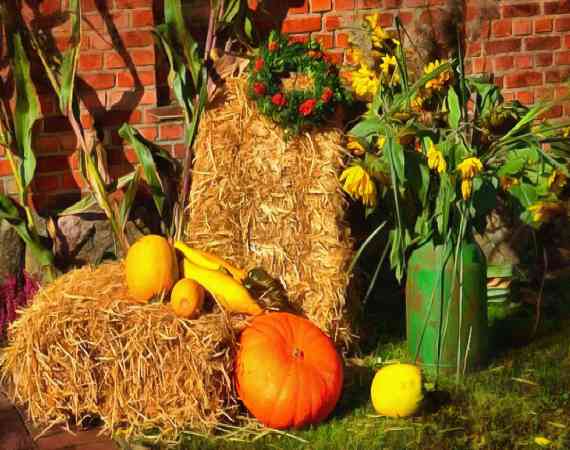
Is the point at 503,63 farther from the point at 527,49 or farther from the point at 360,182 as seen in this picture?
the point at 360,182

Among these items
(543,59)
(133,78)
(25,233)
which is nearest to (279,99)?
(133,78)

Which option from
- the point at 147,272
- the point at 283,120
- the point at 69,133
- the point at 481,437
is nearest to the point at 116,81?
the point at 69,133

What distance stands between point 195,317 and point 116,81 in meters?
1.66

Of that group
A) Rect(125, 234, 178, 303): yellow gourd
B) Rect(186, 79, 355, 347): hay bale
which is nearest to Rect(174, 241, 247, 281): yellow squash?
Rect(125, 234, 178, 303): yellow gourd

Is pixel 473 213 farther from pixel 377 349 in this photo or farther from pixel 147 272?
pixel 147 272

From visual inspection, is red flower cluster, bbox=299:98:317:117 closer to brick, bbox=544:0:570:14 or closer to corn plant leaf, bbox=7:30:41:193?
corn plant leaf, bbox=7:30:41:193

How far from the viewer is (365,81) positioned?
3.85 m

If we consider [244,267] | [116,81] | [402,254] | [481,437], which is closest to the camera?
[481,437]

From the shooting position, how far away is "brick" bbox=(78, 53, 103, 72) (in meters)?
4.50

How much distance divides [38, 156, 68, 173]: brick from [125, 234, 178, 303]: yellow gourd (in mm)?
1148

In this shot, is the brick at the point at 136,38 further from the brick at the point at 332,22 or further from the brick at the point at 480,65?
the brick at the point at 480,65

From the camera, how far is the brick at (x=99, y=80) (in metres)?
4.52

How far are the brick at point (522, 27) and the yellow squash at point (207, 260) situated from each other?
2.33 m

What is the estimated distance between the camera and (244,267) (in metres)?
4.06
